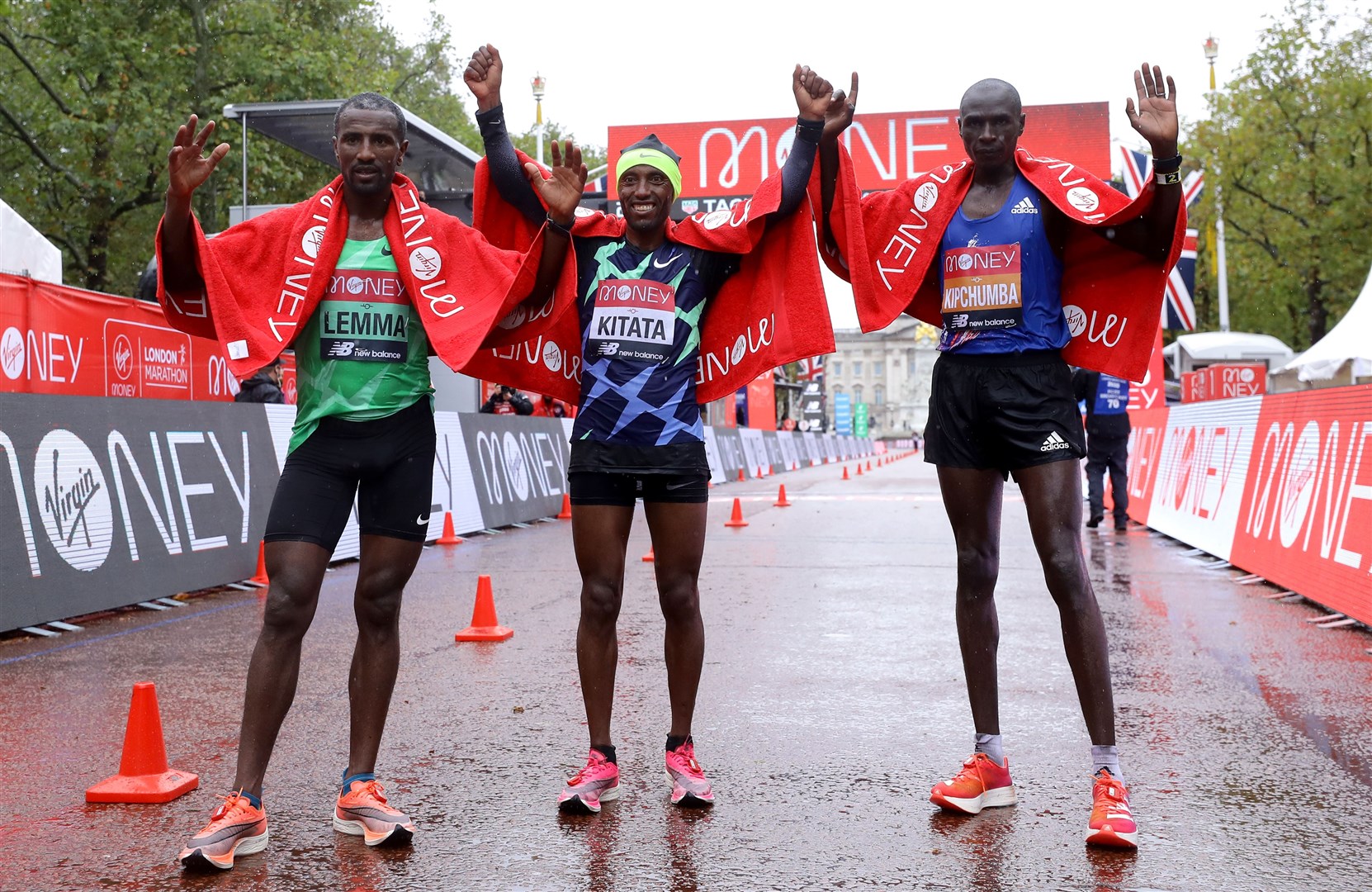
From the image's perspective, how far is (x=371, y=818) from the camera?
388 centimetres

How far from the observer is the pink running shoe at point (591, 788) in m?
4.16

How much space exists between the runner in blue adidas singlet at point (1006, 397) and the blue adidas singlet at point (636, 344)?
74cm

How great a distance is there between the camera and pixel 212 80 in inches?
1184

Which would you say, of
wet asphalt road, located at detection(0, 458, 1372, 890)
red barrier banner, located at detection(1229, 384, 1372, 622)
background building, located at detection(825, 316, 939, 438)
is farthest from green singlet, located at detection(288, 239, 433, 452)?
background building, located at detection(825, 316, 939, 438)

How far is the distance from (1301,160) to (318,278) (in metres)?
33.4

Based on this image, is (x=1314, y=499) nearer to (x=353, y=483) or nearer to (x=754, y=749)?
(x=754, y=749)

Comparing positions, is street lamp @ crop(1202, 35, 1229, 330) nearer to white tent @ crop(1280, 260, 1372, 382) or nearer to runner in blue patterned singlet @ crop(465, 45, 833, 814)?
white tent @ crop(1280, 260, 1372, 382)

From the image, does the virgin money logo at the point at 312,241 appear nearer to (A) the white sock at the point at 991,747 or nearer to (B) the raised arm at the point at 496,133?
(B) the raised arm at the point at 496,133

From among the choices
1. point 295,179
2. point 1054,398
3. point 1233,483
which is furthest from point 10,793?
point 295,179

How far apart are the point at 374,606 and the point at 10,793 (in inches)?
62.8

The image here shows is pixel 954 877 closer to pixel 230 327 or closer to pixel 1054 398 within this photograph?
pixel 1054 398

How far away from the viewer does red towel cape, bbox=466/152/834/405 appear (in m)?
4.59

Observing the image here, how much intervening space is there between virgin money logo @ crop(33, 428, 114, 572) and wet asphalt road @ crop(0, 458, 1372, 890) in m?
0.56

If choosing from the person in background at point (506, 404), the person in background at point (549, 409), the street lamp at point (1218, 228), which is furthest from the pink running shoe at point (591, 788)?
the street lamp at point (1218, 228)
